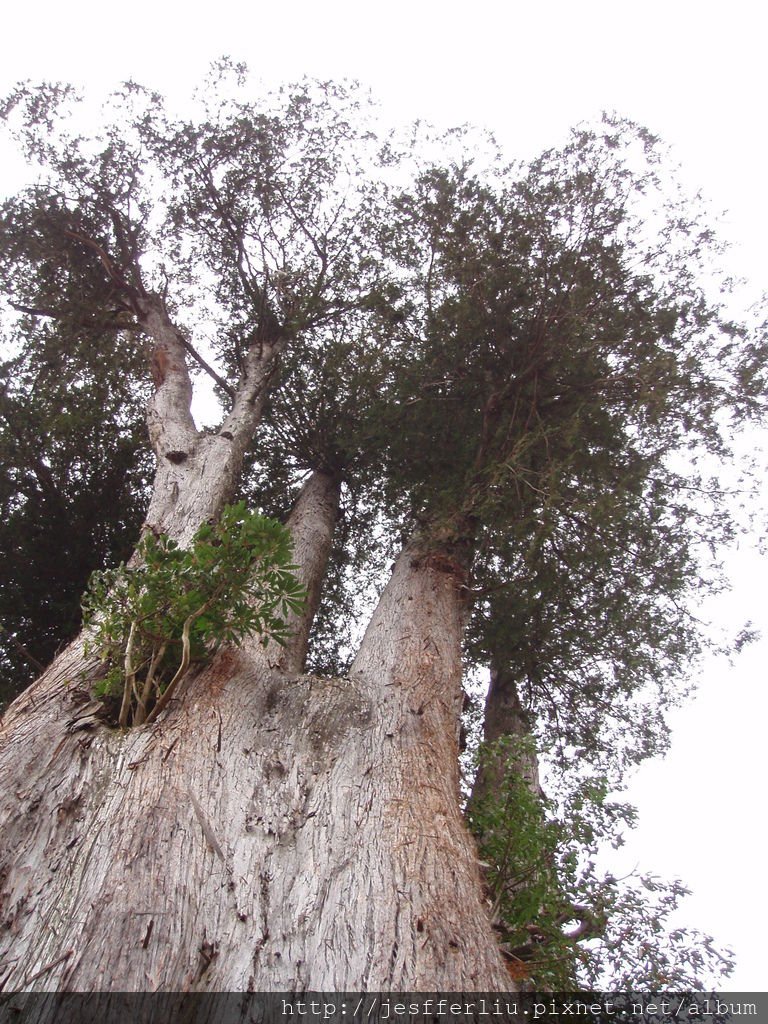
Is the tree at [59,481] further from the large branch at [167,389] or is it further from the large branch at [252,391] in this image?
the large branch at [252,391]

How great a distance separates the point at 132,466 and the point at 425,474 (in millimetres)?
4062

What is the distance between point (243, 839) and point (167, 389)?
6206 millimetres

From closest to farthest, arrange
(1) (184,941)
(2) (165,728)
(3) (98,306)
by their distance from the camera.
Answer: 1. (1) (184,941)
2. (2) (165,728)
3. (3) (98,306)

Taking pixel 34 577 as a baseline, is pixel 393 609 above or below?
below

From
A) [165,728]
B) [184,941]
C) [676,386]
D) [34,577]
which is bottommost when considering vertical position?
[184,941]

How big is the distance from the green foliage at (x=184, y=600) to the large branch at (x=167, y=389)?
3.04 meters

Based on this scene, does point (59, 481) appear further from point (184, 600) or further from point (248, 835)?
point (248, 835)

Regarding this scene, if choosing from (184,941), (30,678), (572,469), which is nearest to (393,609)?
(572,469)

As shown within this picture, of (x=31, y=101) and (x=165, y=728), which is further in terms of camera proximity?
(x=31, y=101)

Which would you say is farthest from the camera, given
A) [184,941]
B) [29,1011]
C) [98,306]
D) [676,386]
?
[98,306]

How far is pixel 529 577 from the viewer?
8.45 metres

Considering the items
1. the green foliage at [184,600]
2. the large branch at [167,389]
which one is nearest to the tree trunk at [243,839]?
the green foliage at [184,600]

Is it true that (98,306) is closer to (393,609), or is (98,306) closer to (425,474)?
(425,474)

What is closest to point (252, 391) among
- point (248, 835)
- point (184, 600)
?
point (184, 600)
